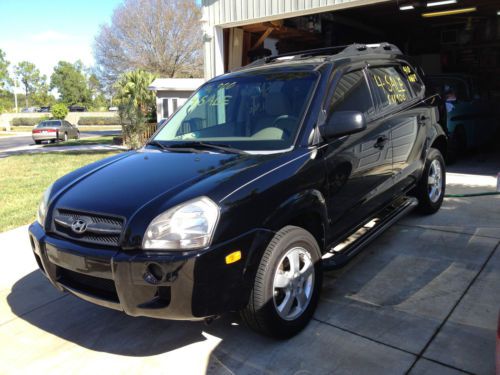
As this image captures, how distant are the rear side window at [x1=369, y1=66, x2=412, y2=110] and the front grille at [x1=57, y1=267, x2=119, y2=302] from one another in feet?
9.57

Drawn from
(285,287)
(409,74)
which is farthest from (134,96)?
(285,287)

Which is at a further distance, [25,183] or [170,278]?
[25,183]

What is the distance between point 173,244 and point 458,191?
571 cm

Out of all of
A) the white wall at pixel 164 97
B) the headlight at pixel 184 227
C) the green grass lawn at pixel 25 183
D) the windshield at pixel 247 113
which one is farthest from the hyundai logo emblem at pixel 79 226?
the white wall at pixel 164 97

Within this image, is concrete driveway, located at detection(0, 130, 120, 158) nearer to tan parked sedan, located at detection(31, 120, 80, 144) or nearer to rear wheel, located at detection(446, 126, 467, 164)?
tan parked sedan, located at detection(31, 120, 80, 144)

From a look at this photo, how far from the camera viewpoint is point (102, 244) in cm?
264

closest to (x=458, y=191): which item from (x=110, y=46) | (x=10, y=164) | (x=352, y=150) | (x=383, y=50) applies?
(x=383, y=50)

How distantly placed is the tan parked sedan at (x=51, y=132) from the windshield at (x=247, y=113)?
24.5m

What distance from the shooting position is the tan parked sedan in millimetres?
25859

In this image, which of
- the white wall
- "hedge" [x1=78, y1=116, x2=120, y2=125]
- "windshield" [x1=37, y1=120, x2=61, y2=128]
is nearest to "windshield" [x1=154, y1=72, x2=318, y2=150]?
the white wall

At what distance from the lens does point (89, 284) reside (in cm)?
286

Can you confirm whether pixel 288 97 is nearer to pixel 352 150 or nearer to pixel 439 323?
pixel 352 150

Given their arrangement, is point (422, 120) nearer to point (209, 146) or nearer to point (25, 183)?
point (209, 146)

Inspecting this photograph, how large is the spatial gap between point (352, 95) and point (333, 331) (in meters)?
2.00
